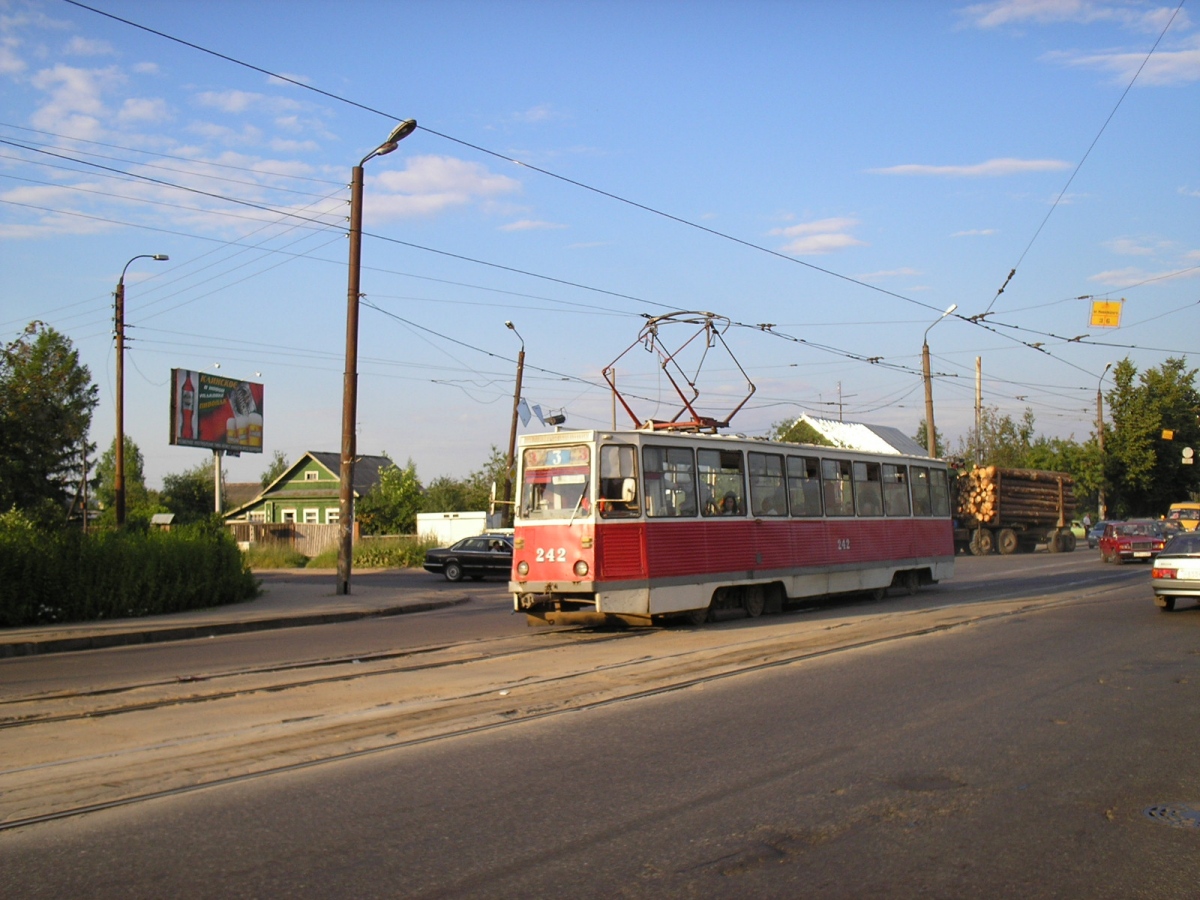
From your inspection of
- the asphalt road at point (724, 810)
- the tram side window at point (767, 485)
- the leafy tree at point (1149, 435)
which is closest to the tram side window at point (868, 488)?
the tram side window at point (767, 485)

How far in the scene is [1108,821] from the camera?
19.7 ft

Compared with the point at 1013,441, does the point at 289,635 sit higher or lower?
lower

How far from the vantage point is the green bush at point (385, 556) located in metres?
40.3

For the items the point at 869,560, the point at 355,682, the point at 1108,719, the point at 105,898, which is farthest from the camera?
the point at 869,560

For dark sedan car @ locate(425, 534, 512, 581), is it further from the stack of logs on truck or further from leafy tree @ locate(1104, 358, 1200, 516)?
leafy tree @ locate(1104, 358, 1200, 516)

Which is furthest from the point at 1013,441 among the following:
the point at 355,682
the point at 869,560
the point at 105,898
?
the point at 105,898

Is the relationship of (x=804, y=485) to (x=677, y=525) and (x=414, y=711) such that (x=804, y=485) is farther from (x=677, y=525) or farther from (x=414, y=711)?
(x=414, y=711)

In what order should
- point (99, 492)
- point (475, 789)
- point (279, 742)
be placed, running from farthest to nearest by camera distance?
point (99, 492) → point (279, 742) → point (475, 789)

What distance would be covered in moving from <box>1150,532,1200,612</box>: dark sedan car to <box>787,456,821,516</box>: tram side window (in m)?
5.68

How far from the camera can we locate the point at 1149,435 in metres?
63.4

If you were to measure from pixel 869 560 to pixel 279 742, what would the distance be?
49.1 feet

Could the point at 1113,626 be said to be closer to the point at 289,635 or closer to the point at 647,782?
the point at 647,782

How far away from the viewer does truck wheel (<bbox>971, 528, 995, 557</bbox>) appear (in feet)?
148

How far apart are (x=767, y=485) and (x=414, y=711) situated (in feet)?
32.4
